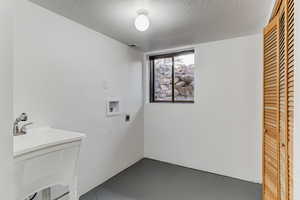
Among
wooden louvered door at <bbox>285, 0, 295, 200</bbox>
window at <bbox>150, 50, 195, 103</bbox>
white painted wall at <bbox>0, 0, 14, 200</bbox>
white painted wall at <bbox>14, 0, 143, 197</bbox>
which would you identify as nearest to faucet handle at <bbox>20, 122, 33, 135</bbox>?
white painted wall at <bbox>14, 0, 143, 197</bbox>

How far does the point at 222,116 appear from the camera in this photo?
2699mm

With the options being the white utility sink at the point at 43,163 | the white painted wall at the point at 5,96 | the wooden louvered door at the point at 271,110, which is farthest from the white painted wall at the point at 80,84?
the wooden louvered door at the point at 271,110

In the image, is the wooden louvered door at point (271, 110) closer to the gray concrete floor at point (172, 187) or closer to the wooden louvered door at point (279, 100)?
the wooden louvered door at point (279, 100)

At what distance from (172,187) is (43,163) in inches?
69.7

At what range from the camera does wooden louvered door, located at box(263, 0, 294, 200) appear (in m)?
0.95

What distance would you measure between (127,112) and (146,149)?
997 millimetres

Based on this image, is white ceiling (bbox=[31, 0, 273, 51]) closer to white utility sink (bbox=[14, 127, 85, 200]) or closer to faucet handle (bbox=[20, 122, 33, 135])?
faucet handle (bbox=[20, 122, 33, 135])

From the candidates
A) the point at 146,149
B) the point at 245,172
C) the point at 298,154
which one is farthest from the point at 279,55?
the point at 146,149

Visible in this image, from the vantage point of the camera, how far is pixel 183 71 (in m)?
3.19

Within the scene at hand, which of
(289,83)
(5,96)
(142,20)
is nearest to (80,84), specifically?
(142,20)

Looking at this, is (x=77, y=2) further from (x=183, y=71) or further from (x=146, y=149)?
(x=146, y=149)

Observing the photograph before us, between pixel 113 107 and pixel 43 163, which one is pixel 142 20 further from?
pixel 43 163

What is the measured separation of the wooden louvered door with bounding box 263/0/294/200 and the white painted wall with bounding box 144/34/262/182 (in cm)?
76

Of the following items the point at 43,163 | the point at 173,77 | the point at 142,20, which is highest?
the point at 142,20
